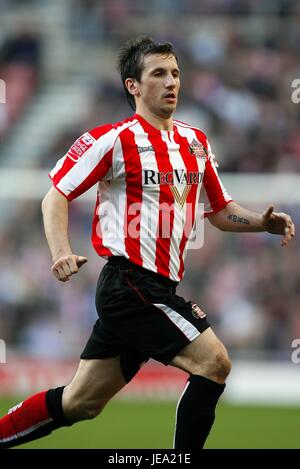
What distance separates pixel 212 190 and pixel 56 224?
3.65 ft

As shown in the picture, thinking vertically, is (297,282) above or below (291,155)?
below

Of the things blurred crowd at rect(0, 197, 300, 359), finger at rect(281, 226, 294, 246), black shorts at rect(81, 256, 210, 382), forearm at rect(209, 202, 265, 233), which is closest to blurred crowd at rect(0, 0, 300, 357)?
blurred crowd at rect(0, 197, 300, 359)

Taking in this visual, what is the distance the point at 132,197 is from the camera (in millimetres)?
5617

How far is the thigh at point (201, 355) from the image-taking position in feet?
17.4

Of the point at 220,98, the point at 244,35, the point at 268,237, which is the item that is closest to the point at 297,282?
the point at 268,237

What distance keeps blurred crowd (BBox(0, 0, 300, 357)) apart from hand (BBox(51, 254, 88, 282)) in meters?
7.57

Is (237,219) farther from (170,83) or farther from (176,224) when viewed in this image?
(170,83)

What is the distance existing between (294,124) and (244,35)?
217 centimetres

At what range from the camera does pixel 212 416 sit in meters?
5.38

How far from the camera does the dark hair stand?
5801 millimetres

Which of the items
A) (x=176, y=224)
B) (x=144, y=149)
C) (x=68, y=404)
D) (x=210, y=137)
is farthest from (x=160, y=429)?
(x=210, y=137)

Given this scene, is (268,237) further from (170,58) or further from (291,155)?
(170,58)

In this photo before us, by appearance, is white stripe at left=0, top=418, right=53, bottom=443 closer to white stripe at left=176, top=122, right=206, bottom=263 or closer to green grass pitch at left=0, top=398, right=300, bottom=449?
white stripe at left=176, top=122, right=206, bottom=263
